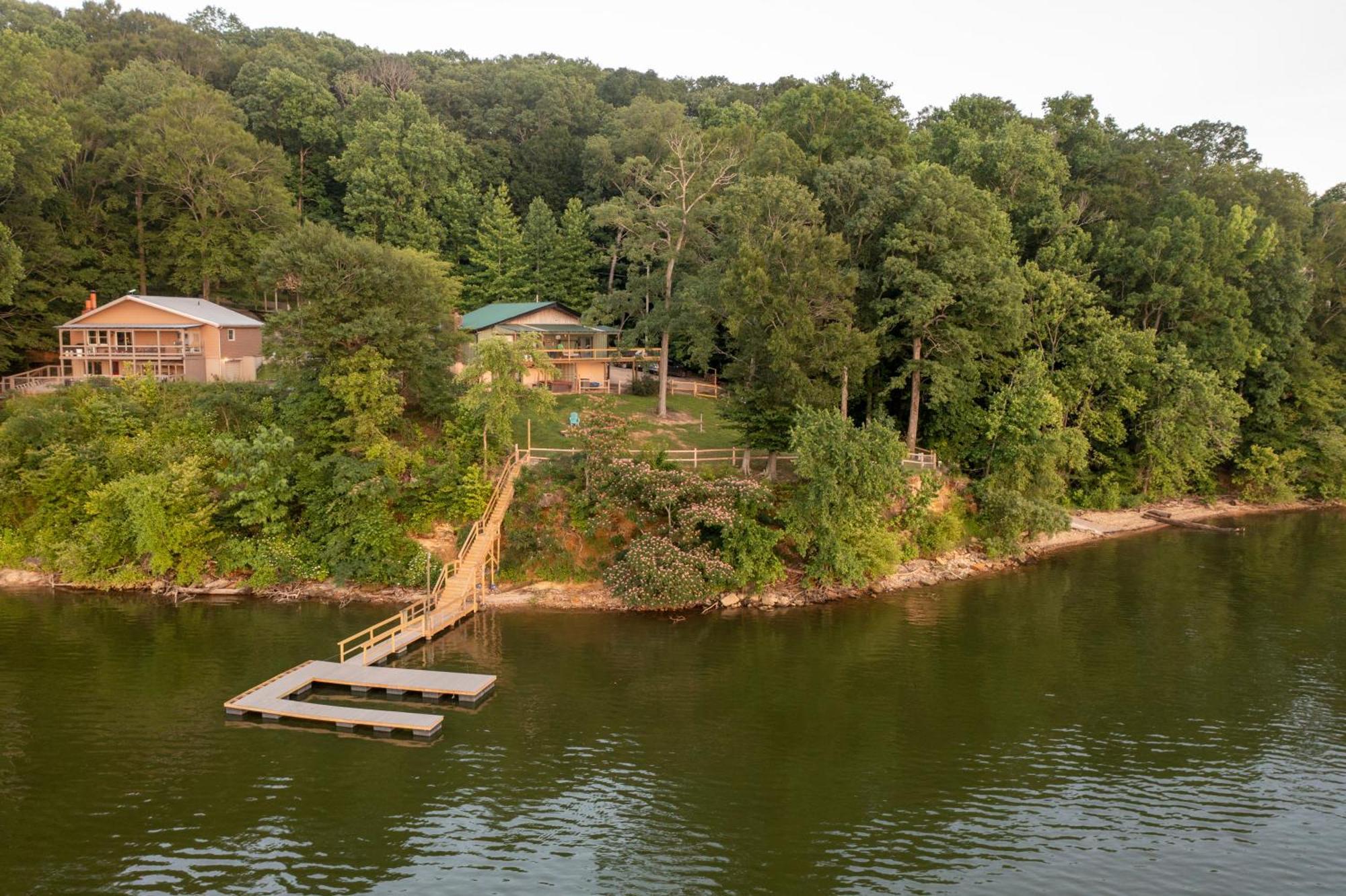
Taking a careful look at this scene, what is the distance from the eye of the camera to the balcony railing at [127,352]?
168 ft

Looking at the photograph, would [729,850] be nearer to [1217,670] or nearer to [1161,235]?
[1217,670]

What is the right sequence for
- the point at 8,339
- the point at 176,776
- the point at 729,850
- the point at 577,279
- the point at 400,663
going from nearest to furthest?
the point at 729,850, the point at 176,776, the point at 400,663, the point at 8,339, the point at 577,279

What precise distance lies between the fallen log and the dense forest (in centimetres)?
196

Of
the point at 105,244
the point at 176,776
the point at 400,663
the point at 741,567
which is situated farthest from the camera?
the point at 105,244

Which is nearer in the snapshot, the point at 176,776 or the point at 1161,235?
the point at 176,776

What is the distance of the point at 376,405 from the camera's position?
131 feet

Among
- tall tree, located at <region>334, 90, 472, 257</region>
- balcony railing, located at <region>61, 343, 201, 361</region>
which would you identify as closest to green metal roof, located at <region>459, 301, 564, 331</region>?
tall tree, located at <region>334, 90, 472, 257</region>

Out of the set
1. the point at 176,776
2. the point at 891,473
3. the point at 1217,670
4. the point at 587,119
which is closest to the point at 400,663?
the point at 176,776

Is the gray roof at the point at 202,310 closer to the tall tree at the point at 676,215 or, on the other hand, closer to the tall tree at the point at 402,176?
the tall tree at the point at 402,176

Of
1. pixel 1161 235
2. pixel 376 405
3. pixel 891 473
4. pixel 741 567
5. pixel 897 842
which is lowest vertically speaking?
pixel 897 842

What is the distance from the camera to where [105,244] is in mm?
60406

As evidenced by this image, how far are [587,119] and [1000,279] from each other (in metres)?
57.0

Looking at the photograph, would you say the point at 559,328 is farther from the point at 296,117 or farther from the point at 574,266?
the point at 296,117

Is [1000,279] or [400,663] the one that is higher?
[1000,279]
